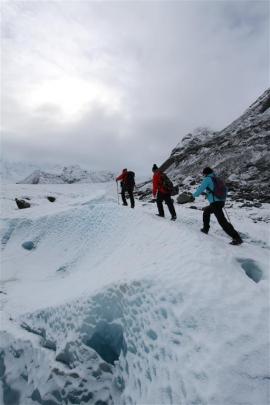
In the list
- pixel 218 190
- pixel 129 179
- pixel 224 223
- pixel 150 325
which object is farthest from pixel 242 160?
pixel 150 325

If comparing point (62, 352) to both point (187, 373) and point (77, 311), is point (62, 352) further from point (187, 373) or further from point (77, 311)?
point (187, 373)

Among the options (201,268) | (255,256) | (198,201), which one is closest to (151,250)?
(201,268)

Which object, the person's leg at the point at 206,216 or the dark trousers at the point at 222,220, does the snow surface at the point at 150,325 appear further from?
the person's leg at the point at 206,216

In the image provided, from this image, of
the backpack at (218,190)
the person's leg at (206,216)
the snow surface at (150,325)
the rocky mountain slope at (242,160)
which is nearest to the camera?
the snow surface at (150,325)

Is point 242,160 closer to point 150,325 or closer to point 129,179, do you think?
point 129,179

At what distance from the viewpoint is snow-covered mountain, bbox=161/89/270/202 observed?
72.8ft

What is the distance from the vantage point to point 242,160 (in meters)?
27.9

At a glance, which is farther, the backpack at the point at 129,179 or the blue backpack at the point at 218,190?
the backpack at the point at 129,179

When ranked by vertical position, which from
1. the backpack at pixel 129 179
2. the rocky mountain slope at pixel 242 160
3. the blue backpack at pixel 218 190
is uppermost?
the rocky mountain slope at pixel 242 160

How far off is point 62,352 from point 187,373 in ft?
8.84

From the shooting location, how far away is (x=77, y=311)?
651cm

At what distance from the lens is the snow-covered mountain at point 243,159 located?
22.2 meters

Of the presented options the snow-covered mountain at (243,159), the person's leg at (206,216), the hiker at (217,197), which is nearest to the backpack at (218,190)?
the hiker at (217,197)

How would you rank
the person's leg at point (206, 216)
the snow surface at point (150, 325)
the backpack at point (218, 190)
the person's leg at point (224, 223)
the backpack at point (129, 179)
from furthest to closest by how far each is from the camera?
1. the backpack at point (129, 179)
2. the person's leg at point (206, 216)
3. the backpack at point (218, 190)
4. the person's leg at point (224, 223)
5. the snow surface at point (150, 325)
